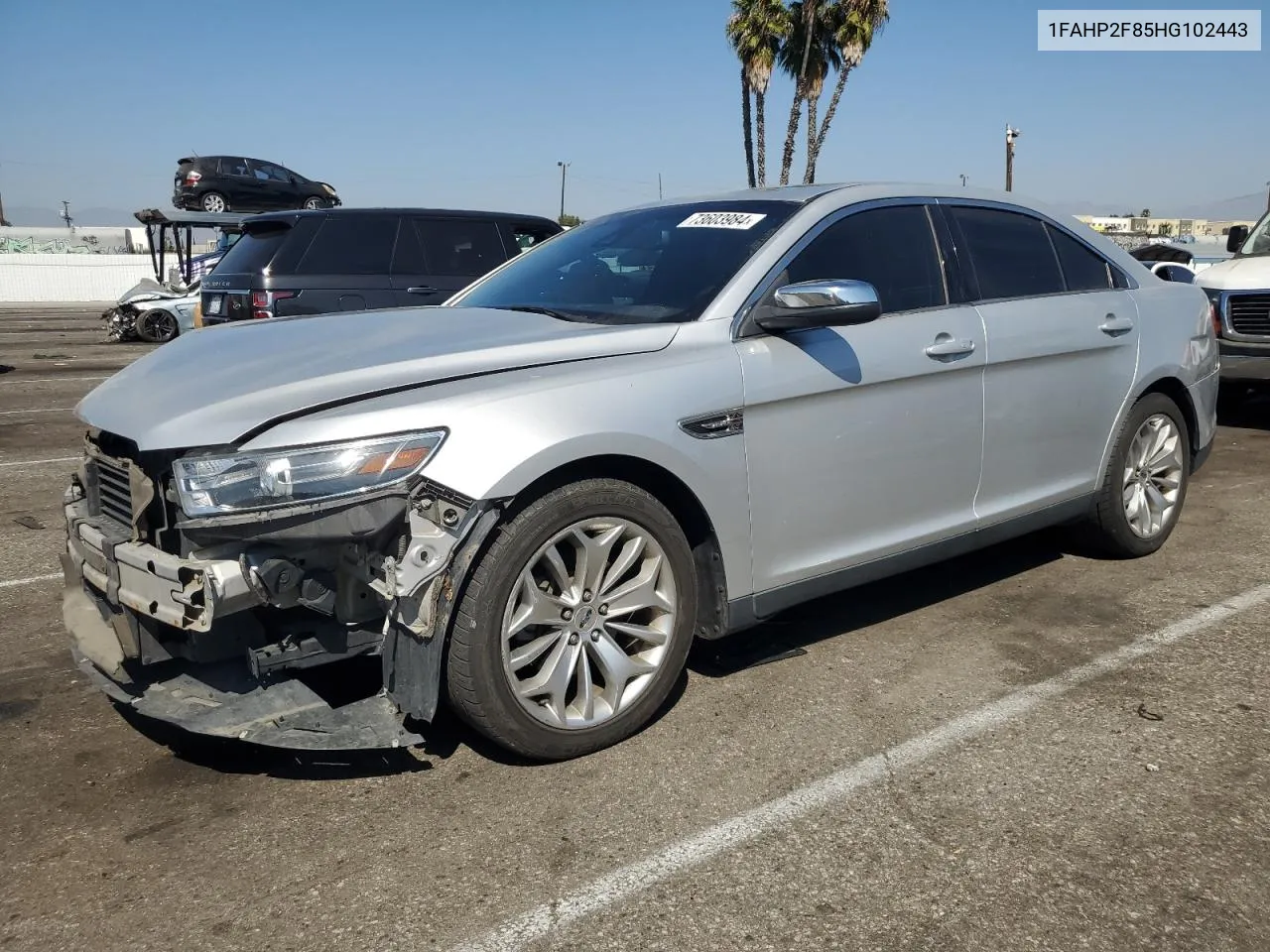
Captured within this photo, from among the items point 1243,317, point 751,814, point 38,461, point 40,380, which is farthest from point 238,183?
point 751,814

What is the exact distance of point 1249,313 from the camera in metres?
8.63

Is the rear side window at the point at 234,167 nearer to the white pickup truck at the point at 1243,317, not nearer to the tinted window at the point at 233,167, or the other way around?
the tinted window at the point at 233,167

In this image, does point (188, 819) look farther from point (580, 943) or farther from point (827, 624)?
point (827, 624)

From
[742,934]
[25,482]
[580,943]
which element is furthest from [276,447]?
[25,482]

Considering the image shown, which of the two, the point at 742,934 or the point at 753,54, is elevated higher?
the point at 753,54

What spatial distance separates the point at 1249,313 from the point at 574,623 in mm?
7850

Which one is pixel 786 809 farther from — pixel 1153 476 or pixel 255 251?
pixel 255 251

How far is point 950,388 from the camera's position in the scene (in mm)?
3916

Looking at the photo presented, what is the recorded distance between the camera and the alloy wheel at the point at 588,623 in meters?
2.95

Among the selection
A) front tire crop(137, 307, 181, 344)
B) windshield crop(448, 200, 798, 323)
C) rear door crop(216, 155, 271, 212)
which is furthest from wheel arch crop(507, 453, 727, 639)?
rear door crop(216, 155, 271, 212)

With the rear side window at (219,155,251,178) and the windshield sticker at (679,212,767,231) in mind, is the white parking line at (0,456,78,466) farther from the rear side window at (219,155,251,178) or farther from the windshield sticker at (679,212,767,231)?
the rear side window at (219,155,251,178)

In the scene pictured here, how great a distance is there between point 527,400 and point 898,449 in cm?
151

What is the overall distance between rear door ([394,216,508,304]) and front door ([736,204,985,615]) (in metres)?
6.53

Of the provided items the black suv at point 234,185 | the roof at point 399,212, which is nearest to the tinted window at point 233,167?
the black suv at point 234,185
